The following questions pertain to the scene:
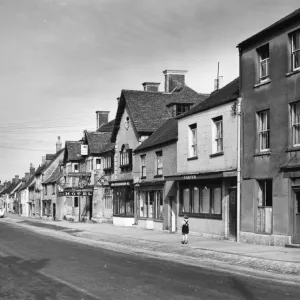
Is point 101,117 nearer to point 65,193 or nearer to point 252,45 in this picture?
point 65,193

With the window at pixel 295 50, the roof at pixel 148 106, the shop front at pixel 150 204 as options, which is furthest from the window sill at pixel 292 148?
the roof at pixel 148 106

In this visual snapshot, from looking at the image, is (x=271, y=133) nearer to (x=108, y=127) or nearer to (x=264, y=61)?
(x=264, y=61)

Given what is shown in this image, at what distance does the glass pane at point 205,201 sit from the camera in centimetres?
2988

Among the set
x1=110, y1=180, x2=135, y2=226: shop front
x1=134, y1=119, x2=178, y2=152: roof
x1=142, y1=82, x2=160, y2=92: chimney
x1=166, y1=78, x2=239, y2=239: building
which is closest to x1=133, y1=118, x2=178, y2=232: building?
x1=134, y1=119, x2=178, y2=152: roof

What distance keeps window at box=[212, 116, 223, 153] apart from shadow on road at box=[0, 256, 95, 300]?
13088mm

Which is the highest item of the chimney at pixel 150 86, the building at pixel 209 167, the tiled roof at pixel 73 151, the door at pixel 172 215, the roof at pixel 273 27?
the chimney at pixel 150 86

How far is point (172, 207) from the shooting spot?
35031 millimetres

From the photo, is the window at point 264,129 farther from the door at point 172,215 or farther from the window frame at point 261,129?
the door at point 172,215

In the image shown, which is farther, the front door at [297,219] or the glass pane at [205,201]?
the glass pane at [205,201]

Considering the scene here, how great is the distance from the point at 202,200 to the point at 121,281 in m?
17.0

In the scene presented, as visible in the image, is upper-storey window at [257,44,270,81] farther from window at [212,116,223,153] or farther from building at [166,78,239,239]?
window at [212,116,223,153]

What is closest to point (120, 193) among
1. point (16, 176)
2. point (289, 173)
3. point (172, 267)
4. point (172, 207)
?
point (172, 207)

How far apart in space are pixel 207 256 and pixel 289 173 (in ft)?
16.7

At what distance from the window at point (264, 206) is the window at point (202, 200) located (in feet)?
13.0
